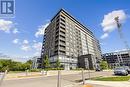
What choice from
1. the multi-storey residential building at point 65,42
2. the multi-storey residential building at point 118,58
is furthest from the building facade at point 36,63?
the multi-storey residential building at point 118,58

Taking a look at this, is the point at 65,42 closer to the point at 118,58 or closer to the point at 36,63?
the point at 36,63

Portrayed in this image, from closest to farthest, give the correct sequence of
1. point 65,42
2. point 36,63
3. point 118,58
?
1. point 65,42
2. point 36,63
3. point 118,58

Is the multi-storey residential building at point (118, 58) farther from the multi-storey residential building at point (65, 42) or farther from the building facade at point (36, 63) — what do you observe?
the building facade at point (36, 63)

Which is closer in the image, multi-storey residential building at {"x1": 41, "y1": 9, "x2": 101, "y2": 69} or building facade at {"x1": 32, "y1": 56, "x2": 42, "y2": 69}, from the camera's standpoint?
multi-storey residential building at {"x1": 41, "y1": 9, "x2": 101, "y2": 69}

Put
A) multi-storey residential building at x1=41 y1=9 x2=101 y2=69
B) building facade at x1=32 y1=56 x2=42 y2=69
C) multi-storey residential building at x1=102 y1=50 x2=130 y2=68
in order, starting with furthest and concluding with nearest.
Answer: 1. multi-storey residential building at x1=102 y1=50 x2=130 y2=68
2. building facade at x1=32 y1=56 x2=42 y2=69
3. multi-storey residential building at x1=41 y1=9 x2=101 y2=69

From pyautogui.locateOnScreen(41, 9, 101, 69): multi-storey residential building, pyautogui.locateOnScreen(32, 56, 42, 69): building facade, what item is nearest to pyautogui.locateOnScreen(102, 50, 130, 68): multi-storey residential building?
pyautogui.locateOnScreen(41, 9, 101, 69): multi-storey residential building

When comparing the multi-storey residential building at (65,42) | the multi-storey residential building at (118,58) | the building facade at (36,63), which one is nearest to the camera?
the multi-storey residential building at (65,42)

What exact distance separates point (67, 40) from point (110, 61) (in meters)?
87.3

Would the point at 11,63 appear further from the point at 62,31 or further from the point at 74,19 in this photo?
the point at 74,19

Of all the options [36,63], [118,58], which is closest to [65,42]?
[36,63]

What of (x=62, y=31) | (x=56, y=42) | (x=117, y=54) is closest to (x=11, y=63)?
(x=56, y=42)

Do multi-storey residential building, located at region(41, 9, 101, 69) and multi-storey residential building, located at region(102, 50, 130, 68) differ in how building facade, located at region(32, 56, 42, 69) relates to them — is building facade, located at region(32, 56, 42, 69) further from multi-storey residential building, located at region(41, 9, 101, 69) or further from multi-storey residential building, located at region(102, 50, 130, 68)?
multi-storey residential building, located at region(102, 50, 130, 68)

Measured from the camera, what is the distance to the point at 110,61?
15425 cm

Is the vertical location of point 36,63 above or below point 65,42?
below
